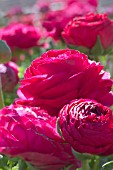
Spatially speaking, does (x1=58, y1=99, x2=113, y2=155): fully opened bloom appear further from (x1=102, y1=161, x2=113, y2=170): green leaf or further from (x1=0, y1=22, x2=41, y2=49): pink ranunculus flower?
(x1=0, y1=22, x2=41, y2=49): pink ranunculus flower

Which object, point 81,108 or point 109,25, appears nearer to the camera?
point 81,108

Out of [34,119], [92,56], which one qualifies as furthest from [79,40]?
[34,119]

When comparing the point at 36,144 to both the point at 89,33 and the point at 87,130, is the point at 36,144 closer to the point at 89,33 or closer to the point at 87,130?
the point at 87,130

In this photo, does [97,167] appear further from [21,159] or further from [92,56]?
[92,56]

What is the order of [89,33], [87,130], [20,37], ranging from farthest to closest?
[20,37], [89,33], [87,130]

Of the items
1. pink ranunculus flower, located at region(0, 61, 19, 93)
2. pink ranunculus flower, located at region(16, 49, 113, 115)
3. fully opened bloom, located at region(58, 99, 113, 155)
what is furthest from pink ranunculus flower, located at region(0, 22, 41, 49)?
fully opened bloom, located at region(58, 99, 113, 155)

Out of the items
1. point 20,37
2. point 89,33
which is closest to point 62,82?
point 89,33
